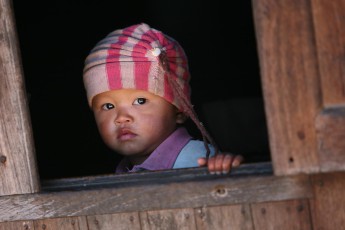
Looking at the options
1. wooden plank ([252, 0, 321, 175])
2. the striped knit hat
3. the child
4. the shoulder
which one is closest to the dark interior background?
the shoulder

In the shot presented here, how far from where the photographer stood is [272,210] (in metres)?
2.56

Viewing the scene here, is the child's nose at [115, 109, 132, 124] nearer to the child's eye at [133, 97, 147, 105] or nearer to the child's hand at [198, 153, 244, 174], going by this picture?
the child's eye at [133, 97, 147, 105]

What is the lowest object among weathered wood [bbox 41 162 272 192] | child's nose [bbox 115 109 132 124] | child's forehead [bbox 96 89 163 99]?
weathered wood [bbox 41 162 272 192]

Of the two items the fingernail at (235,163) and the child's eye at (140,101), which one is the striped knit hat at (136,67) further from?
the fingernail at (235,163)

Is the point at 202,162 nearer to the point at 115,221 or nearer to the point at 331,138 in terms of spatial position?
the point at 115,221

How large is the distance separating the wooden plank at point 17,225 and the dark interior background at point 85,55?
0.89 meters

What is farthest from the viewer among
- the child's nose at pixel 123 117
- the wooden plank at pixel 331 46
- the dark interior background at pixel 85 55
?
the dark interior background at pixel 85 55

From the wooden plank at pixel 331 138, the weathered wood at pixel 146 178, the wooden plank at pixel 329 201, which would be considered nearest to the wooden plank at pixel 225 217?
the weathered wood at pixel 146 178

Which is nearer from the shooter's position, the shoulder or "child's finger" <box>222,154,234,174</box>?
"child's finger" <box>222,154,234,174</box>

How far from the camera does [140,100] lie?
337 centimetres

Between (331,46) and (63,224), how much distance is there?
1.08 meters

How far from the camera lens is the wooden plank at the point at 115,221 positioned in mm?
2695

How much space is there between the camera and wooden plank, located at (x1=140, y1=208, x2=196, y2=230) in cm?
264

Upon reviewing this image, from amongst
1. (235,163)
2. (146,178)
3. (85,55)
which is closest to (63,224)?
(146,178)
